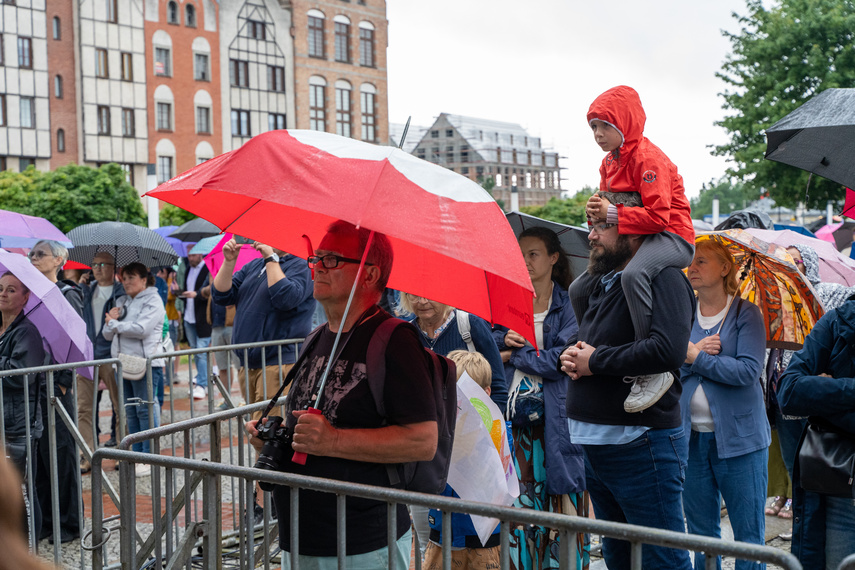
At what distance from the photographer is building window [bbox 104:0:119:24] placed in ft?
148

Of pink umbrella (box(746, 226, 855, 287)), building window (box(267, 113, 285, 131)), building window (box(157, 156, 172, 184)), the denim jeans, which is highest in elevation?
building window (box(267, 113, 285, 131))

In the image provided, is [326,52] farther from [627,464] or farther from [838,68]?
[627,464]

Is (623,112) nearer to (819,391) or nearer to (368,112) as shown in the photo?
(819,391)

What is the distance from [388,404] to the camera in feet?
9.00

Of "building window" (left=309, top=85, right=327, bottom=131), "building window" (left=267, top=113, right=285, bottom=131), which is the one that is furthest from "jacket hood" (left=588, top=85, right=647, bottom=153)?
"building window" (left=309, top=85, right=327, bottom=131)

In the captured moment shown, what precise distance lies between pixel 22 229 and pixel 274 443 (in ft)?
19.3

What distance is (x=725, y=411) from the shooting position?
4.24 meters

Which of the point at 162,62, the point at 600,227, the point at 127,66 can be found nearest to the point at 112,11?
the point at 127,66

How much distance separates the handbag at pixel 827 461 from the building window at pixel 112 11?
158ft

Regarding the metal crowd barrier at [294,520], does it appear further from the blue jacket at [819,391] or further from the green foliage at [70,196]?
the green foliage at [70,196]

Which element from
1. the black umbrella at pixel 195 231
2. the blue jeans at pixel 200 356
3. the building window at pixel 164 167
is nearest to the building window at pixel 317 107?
the building window at pixel 164 167

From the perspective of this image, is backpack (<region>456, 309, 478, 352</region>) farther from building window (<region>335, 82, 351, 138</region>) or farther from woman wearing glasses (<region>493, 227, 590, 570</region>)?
building window (<region>335, 82, 351, 138</region>)

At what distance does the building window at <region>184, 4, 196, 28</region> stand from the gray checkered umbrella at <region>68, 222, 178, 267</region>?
139 feet

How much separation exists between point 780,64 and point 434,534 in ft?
81.7
